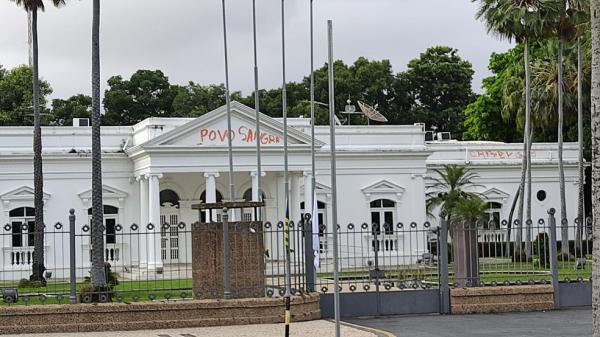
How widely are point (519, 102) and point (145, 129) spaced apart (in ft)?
56.9

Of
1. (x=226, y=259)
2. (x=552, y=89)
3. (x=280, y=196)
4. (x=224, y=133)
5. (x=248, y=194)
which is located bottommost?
(x=226, y=259)

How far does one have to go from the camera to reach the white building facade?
1507 inches

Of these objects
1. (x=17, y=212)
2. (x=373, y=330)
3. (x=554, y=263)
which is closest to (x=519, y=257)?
(x=554, y=263)

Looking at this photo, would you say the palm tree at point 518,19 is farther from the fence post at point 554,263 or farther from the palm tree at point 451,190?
the fence post at point 554,263

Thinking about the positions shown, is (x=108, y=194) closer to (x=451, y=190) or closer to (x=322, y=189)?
(x=322, y=189)

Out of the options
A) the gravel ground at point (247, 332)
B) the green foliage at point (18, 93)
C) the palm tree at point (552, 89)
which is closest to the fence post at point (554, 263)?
the gravel ground at point (247, 332)

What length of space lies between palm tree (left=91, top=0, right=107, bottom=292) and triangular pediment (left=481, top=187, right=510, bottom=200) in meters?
25.2

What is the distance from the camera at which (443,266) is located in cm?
2100

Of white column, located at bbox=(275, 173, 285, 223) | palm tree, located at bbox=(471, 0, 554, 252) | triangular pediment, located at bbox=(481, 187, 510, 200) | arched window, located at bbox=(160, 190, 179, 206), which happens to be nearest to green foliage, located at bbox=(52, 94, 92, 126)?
arched window, located at bbox=(160, 190, 179, 206)

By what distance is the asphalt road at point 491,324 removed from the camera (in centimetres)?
1788

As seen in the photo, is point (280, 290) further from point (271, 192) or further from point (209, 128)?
point (271, 192)

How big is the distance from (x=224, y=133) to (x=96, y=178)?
15950 millimetres

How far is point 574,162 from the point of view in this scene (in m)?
46.6

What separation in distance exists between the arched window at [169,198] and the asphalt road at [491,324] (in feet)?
71.0
